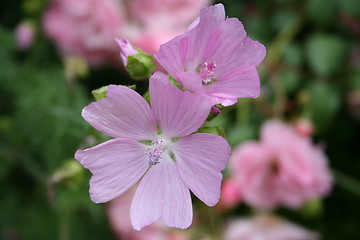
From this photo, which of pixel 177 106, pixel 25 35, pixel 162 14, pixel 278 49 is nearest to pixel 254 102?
pixel 278 49

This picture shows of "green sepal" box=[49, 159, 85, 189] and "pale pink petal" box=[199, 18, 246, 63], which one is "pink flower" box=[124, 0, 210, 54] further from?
"pale pink petal" box=[199, 18, 246, 63]

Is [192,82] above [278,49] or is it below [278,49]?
above

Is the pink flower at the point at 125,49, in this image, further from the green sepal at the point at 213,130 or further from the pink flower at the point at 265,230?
the pink flower at the point at 265,230

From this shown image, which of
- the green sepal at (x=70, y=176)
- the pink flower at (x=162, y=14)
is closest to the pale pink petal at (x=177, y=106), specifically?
the green sepal at (x=70, y=176)

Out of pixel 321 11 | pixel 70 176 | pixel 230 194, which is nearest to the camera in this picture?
pixel 70 176

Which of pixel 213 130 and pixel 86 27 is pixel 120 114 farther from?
pixel 86 27

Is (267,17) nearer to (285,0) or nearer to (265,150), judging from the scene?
(285,0)
